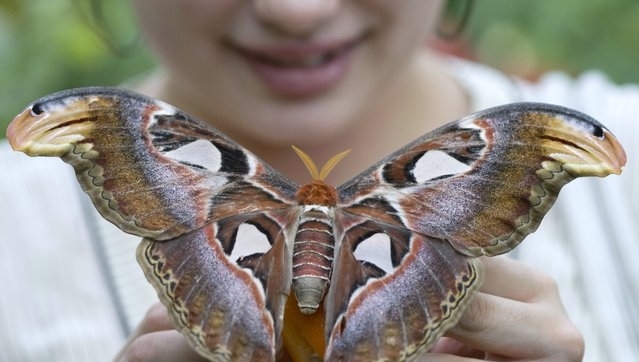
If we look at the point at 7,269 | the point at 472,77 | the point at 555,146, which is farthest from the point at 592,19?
the point at 555,146

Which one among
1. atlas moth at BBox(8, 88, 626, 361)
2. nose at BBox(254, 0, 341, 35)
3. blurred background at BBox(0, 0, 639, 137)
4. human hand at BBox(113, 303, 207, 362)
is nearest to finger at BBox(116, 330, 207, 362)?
human hand at BBox(113, 303, 207, 362)

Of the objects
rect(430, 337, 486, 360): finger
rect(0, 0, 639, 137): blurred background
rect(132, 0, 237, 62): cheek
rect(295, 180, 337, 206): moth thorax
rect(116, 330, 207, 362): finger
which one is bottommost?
rect(430, 337, 486, 360): finger

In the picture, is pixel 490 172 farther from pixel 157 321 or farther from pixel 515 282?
pixel 157 321

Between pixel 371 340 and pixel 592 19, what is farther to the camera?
pixel 592 19

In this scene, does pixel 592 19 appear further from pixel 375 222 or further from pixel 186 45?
pixel 375 222

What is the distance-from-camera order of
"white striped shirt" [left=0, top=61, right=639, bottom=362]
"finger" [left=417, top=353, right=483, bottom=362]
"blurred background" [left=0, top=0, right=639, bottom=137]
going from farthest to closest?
"blurred background" [left=0, top=0, right=639, bottom=137] < "white striped shirt" [left=0, top=61, right=639, bottom=362] < "finger" [left=417, top=353, right=483, bottom=362]

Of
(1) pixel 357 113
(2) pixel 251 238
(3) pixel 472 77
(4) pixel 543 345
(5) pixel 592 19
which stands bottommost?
(4) pixel 543 345

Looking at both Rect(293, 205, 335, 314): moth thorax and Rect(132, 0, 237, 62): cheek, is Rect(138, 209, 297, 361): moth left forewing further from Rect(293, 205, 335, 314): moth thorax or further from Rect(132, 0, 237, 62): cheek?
Rect(132, 0, 237, 62): cheek
